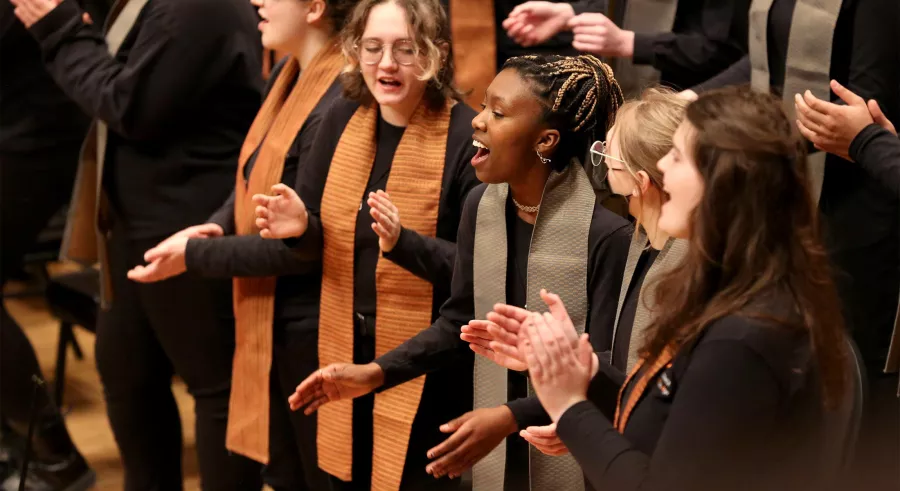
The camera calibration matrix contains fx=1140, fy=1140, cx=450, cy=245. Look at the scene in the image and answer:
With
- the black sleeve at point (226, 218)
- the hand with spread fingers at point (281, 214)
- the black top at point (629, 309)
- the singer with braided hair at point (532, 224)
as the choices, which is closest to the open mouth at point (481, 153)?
the singer with braided hair at point (532, 224)

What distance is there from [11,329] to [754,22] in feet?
7.13

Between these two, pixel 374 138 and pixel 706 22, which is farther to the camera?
pixel 706 22

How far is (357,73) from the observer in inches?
93.3

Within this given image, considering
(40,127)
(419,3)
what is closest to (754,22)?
(419,3)

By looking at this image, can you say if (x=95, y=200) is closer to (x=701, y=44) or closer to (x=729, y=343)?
(x=701, y=44)

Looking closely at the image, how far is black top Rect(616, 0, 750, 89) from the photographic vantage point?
2.66 metres

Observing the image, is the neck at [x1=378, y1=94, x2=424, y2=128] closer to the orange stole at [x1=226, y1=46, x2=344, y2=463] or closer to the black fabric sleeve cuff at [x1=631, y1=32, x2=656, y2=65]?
the orange stole at [x1=226, y1=46, x2=344, y2=463]

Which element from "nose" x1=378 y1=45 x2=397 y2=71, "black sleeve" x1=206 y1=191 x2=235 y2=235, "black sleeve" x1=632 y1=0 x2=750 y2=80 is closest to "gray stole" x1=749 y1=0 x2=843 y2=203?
"black sleeve" x1=632 y1=0 x2=750 y2=80

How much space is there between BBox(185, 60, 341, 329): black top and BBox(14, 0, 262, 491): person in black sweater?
0.87ft

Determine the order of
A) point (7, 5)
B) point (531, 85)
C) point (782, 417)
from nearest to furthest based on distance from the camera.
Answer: point (782, 417) → point (531, 85) → point (7, 5)

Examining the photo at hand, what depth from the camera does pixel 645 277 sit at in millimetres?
1725

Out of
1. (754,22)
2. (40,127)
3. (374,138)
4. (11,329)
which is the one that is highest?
(754,22)

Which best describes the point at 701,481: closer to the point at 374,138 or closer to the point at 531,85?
the point at 531,85

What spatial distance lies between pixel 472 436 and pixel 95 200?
148 centimetres
